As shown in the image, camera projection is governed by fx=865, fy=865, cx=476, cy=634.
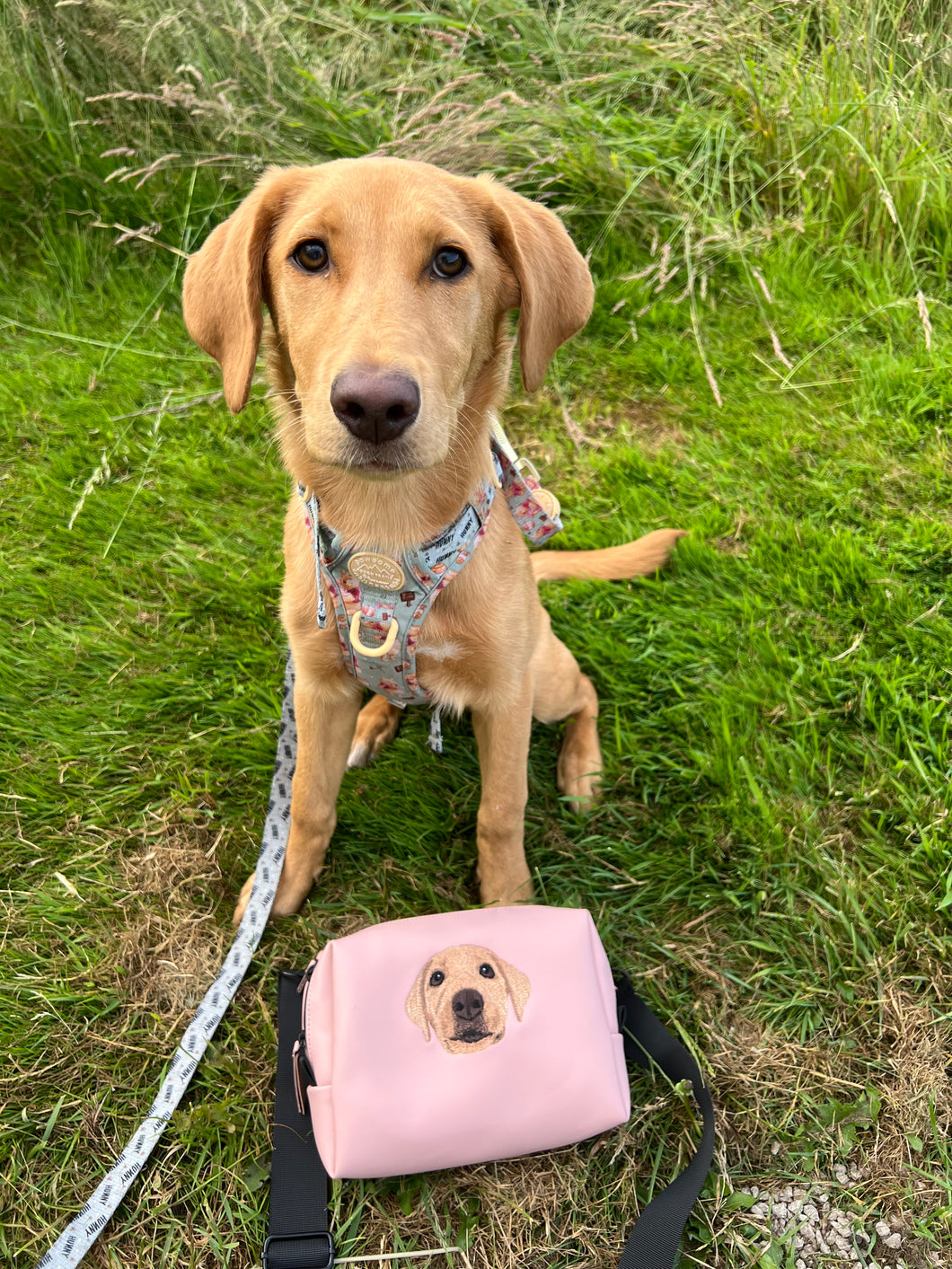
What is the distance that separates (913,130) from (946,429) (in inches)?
61.9

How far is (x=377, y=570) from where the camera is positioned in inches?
77.7

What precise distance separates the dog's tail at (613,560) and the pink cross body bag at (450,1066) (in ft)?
4.33

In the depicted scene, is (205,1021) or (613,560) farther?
(613,560)

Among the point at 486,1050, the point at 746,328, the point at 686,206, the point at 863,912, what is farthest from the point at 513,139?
the point at 486,1050

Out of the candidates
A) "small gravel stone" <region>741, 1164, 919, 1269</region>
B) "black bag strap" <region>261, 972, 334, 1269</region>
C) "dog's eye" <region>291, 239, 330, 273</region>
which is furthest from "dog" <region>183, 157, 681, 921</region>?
"small gravel stone" <region>741, 1164, 919, 1269</region>

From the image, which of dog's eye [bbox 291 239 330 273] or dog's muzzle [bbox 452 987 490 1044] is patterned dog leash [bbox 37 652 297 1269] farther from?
dog's eye [bbox 291 239 330 273]

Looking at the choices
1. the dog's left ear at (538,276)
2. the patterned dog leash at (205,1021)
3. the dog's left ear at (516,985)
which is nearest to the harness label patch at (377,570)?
the dog's left ear at (538,276)

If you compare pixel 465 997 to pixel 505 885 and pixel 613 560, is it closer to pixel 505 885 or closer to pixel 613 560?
pixel 505 885

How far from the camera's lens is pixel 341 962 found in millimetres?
2012

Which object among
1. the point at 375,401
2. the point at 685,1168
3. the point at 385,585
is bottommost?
the point at 685,1168

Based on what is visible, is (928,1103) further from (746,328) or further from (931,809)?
(746,328)

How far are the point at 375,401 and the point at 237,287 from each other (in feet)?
1.97

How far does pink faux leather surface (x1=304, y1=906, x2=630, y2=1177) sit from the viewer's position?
73.1 inches

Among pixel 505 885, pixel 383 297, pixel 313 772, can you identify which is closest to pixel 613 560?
pixel 505 885
